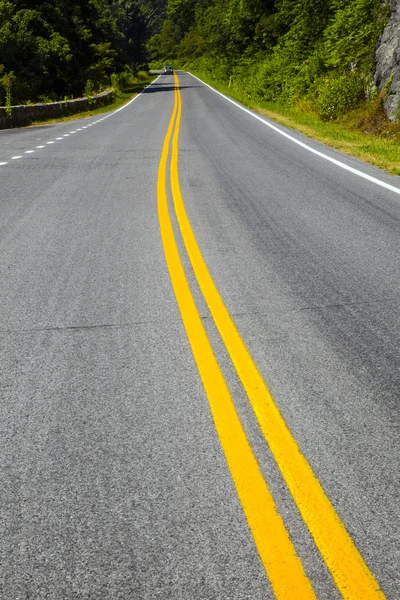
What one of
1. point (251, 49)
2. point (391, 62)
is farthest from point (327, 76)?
point (251, 49)

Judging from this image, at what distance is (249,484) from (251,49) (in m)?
58.5

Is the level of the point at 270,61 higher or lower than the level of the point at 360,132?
higher

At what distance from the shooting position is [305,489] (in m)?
2.60

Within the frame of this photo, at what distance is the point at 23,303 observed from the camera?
477 cm

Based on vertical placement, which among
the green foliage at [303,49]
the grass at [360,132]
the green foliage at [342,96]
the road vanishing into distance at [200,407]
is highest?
the green foliage at [303,49]

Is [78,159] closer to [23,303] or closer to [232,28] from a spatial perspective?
[23,303]

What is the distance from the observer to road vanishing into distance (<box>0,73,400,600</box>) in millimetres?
2225

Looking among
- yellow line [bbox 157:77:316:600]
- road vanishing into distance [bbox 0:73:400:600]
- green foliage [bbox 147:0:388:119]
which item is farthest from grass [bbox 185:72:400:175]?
yellow line [bbox 157:77:316:600]

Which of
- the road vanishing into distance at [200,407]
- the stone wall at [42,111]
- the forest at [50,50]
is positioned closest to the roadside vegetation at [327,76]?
the road vanishing into distance at [200,407]

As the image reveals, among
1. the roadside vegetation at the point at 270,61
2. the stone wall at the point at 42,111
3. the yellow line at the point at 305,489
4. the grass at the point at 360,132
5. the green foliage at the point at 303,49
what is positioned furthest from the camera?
the stone wall at the point at 42,111

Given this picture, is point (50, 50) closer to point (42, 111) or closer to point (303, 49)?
point (42, 111)

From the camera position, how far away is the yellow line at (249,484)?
2.14 metres

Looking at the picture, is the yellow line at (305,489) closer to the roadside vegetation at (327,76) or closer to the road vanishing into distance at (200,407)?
the road vanishing into distance at (200,407)

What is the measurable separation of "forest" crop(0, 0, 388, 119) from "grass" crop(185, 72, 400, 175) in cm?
101
